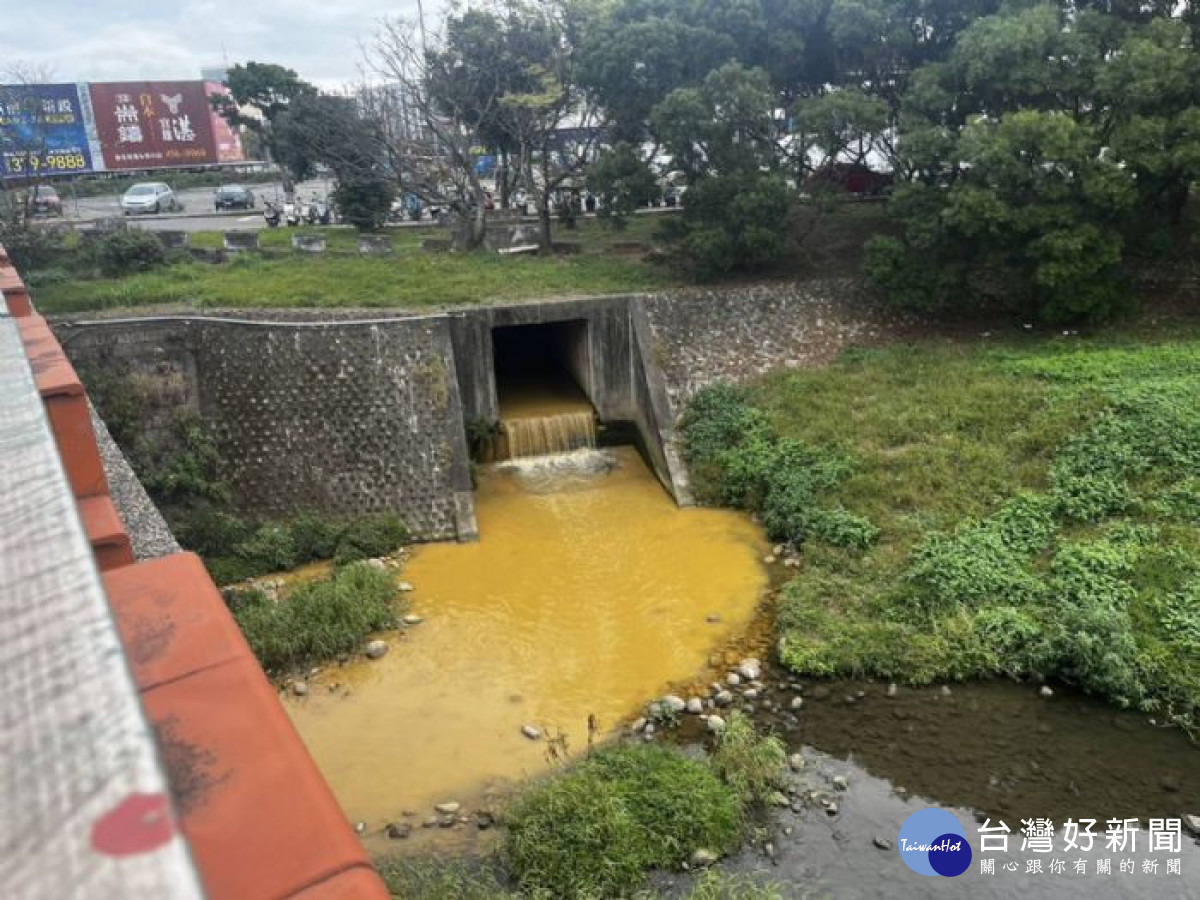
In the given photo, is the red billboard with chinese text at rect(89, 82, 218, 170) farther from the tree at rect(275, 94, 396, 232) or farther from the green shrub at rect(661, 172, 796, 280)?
the green shrub at rect(661, 172, 796, 280)

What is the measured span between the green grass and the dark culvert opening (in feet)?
4.59

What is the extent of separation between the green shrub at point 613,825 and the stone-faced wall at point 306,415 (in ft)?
21.0

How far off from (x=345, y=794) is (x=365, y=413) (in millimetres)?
7057

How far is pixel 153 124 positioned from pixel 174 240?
1730cm

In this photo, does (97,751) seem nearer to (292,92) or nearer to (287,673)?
(287,673)

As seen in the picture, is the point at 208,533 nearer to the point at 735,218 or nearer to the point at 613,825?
the point at 613,825

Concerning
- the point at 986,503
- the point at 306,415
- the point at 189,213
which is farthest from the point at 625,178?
the point at 189,213

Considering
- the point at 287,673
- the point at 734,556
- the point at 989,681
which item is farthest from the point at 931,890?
the point at 287,673

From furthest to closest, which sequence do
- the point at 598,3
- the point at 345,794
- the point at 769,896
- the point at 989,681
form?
the point at 598,3, the point at 989,681, the point at 345,794, the point at 769,896

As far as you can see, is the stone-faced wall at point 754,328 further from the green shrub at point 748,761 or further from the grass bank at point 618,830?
the grass bank at point 618,830

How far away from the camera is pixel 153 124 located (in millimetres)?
35906

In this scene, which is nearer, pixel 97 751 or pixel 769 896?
pixel 97 751

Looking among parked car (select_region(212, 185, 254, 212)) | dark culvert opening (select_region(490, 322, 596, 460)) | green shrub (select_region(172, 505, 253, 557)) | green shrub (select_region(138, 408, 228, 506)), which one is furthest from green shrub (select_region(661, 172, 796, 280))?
parked car (select_region(212, 185, 254, 212))

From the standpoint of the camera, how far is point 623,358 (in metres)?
17.2
